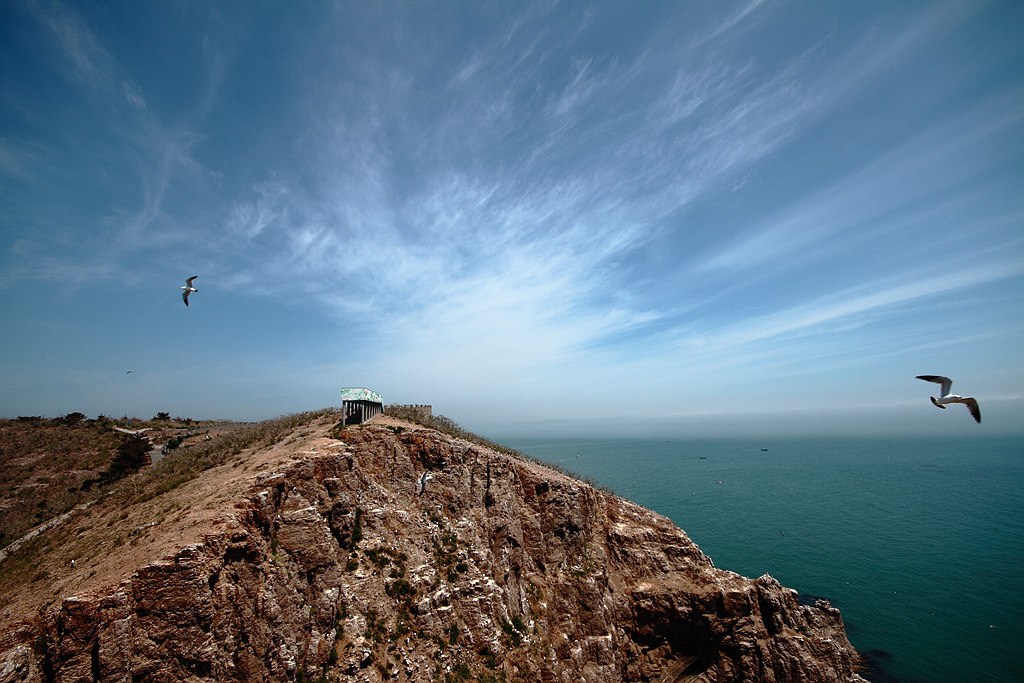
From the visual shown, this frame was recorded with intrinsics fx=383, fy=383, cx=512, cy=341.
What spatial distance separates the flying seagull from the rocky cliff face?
59.5 ft

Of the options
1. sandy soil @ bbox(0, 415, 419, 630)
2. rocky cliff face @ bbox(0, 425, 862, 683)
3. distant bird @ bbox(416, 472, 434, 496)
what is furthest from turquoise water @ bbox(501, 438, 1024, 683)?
sandy soil @ bbox(0, 415, 419, 630)

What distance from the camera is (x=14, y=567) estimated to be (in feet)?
52.0

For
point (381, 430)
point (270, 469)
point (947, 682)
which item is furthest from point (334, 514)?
point (947, 682)

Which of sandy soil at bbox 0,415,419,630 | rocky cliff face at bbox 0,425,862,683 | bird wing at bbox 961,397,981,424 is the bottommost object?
rocky cliff face at bbox 0,425,862,683

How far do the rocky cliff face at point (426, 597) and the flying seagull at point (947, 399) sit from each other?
18145mm

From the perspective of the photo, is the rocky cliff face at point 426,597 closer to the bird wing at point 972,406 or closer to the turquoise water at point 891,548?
the turquoise water at point 891,548

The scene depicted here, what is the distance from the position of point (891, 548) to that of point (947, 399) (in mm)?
59425

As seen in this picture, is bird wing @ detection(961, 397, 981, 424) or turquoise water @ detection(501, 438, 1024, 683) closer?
bird wing @ detection(961, 397, 981, 424)

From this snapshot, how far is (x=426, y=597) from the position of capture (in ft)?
65.2

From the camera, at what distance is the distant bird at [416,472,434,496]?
23.1m

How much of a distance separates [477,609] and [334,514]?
366 inches

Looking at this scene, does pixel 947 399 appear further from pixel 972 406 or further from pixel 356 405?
pixel 356 405

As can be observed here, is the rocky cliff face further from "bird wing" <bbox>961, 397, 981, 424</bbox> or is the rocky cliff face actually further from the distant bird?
"bird wing" <bbox>961, 397, 981, 424</bbox>

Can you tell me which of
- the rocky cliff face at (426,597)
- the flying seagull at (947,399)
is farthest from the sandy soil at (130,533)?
the flying seagull at (947,399)
